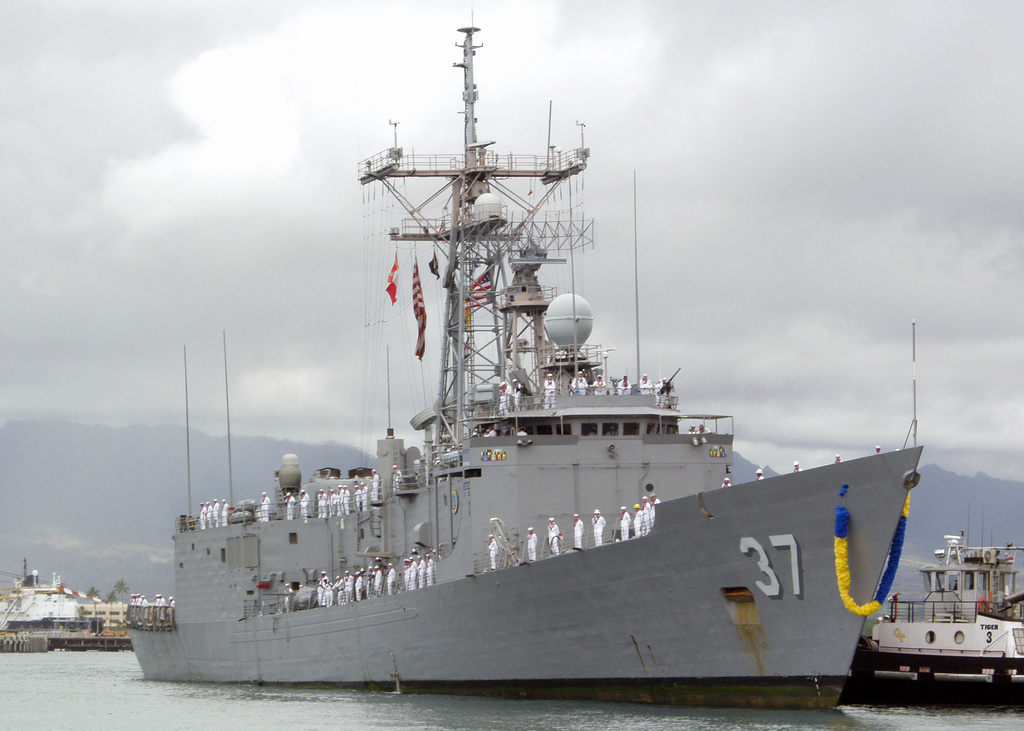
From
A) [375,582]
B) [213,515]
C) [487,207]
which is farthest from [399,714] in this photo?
[213,515]

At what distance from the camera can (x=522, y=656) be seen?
951 inches

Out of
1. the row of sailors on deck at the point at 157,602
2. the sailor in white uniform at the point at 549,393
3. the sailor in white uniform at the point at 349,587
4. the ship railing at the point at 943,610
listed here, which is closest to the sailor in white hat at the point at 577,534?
the sailor in white uniform at the point at 549,393

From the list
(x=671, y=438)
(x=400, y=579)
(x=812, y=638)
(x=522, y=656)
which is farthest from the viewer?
(x=400, y=579)

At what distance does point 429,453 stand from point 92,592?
12751 centimetres

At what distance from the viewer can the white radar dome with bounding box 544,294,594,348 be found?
89.7 feet

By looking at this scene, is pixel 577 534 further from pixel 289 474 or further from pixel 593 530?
pixel 289 474

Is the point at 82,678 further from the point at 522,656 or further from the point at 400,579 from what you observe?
the point at 522,656

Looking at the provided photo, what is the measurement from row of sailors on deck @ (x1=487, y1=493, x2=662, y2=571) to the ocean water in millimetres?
2547

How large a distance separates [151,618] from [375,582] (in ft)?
39.6

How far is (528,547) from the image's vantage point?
24.2m

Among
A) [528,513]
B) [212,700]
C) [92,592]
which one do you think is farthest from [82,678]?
[92,592]

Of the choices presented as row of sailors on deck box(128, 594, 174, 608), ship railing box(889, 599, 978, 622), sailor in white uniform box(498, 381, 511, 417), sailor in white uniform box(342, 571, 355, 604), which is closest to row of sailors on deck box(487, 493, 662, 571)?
sailor in white uniform box(498, 381, 511, 417)

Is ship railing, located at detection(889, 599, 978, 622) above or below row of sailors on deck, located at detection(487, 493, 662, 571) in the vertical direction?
below

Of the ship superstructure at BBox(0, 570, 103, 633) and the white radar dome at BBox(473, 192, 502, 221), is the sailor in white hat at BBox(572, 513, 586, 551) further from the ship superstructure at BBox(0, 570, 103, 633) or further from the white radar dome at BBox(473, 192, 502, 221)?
the ship superstructure at BBox(0, 570, 103, 633)
